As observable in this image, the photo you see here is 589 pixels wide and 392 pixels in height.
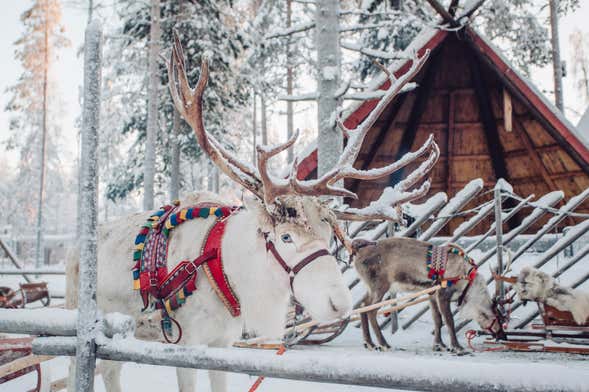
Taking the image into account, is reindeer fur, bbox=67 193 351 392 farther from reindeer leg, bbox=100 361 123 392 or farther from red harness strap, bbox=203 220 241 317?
reindeer leg, bbox=100 361 123 392

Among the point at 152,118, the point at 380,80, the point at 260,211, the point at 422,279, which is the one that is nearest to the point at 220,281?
the point at 260,211

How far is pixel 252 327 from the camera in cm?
273

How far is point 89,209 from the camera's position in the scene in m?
1.88

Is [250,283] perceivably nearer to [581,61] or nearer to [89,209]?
[89,209]

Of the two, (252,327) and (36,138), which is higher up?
(36,138)

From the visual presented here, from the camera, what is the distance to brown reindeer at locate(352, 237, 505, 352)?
6148mm

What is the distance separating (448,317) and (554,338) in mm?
1405

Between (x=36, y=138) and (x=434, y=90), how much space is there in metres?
23.2

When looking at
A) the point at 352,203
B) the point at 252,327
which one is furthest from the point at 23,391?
the point at 352,203

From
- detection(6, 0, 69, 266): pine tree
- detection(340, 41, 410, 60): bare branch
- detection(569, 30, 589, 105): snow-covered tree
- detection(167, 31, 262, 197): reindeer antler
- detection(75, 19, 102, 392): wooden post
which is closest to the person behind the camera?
detection(75, 19, 102, 392): wooden post

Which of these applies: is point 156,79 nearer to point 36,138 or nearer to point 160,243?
point 160,243

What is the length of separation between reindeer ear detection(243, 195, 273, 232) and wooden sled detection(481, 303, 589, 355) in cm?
464

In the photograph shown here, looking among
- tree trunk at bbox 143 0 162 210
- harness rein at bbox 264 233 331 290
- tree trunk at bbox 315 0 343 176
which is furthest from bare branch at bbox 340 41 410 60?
tree trunk at bbox 143 0 162 210

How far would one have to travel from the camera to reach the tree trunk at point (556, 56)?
15258 mm
